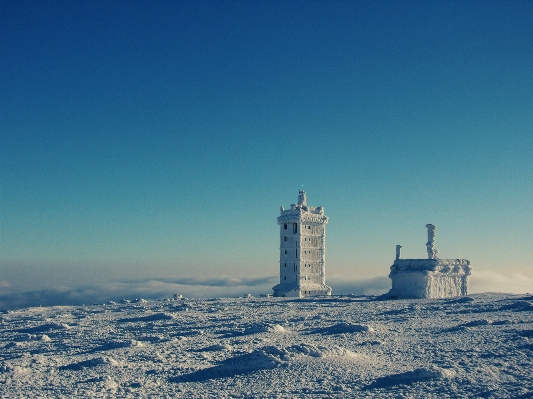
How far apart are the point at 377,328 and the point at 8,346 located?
1702 centimetres

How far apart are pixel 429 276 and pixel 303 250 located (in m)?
21.2

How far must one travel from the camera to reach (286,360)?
17219 millimetres

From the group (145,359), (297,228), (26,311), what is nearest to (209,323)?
(145,359)

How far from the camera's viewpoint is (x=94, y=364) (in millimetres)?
18516

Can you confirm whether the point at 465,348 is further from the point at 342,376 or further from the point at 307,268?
the point at 307,268

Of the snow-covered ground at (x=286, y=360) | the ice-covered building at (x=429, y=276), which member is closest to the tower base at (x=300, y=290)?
the ice-covered building at (x=429, y=276)

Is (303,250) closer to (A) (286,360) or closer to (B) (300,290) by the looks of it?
(B) (300,290)

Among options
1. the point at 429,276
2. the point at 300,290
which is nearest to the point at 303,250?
the point at 300,290

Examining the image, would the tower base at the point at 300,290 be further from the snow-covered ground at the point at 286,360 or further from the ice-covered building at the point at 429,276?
the snow-covered ground at the point at 286,360

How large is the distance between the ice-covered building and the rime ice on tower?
16655 millimetres

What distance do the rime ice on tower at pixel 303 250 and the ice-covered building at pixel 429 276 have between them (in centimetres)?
1665

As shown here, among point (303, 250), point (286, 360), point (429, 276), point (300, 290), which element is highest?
point (303, 250)

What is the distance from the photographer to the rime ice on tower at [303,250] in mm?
67562

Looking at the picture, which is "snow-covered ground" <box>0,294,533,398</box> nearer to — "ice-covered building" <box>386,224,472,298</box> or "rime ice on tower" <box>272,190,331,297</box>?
"ice-covered building" <box>386,224,472,298</box>
